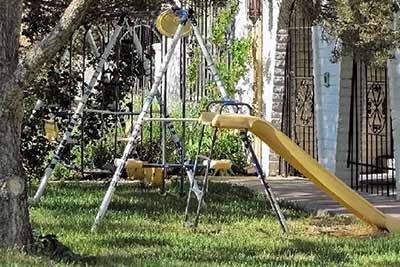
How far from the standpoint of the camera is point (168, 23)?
31.4ft

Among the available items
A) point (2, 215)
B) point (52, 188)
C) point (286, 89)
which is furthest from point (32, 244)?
point (286, 89)

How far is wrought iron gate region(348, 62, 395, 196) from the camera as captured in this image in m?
12.7

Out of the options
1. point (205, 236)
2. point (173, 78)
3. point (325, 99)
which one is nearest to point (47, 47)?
point (205, 236)

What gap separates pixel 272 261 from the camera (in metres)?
6.59

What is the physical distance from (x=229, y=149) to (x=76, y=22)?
30.6ft

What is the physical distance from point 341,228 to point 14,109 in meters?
3.89

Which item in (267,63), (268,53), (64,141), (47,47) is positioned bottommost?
(64,141)

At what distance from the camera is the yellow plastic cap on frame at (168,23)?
9.48 meters

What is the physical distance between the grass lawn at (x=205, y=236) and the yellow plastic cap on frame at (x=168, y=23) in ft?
6.40

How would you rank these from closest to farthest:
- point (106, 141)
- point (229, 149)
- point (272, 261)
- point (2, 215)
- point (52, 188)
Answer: point (2, 215) < point (272, 261) < point (52, 188) < point (106, 141) < point (229, 149)

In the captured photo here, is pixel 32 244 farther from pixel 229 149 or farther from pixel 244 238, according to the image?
pixel 229 149

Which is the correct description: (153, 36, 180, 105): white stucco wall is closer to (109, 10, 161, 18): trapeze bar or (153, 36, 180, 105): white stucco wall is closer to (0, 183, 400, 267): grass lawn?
(109, 10, 161, 18): trapeze bar

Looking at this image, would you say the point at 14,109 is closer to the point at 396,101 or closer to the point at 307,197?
the point at 307,197

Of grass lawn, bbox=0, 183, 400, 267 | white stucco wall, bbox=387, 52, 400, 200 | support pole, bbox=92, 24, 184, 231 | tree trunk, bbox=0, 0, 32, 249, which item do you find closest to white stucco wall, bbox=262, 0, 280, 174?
white stucco wall, bbox=387, 52, 400, 200
